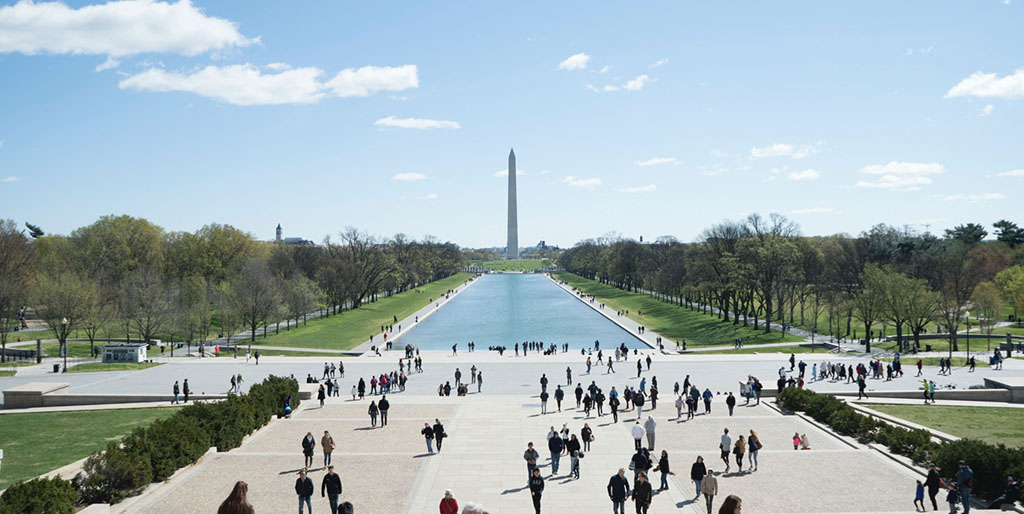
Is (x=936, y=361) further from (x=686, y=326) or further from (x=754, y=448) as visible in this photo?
(x=754, y=448)

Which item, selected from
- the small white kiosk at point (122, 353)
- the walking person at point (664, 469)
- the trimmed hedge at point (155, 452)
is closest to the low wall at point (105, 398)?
the trimmed hedge at point (155, 452)

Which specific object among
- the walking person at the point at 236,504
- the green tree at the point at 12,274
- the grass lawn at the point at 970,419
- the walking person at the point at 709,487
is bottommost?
the grass lawn at the point at 970,419

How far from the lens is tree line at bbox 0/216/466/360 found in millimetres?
54250

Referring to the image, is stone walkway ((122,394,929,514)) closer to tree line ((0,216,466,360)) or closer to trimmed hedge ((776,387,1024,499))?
trimmed hedge ((776,387,1024,499))

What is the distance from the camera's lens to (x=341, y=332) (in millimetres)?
66875

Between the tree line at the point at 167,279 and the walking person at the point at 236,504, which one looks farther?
A: the tree line at the point at 167,279

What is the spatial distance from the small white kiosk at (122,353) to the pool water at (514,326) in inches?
835

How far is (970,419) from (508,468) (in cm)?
2052

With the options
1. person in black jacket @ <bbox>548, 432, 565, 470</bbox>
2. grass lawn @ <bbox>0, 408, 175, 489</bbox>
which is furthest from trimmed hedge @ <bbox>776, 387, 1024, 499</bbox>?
grass lawn @ <bbox>0, 408, 175, 489</bbox>

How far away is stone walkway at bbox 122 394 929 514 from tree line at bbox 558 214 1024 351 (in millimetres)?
31867

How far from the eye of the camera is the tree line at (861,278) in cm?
5197

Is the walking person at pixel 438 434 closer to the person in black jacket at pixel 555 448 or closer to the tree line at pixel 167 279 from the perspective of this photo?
the person in black jacket at pixel 555 448

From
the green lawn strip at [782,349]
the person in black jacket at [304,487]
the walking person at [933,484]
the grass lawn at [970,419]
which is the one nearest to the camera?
the person in black jacket at [304,487]

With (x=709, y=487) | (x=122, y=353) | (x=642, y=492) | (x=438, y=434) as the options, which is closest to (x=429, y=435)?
(x=438, y=434)
